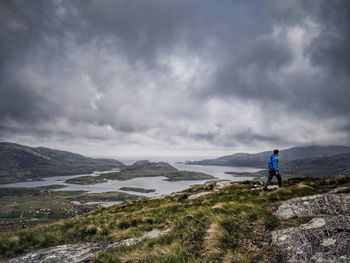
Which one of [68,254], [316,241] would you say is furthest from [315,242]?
[68,254]

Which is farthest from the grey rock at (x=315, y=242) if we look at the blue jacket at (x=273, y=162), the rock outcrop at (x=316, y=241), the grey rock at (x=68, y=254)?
the blue jacket at (x=273, y=162)

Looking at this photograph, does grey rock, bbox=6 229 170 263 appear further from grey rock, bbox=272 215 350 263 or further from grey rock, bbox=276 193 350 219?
grey rock, bbox=272 215 350 263

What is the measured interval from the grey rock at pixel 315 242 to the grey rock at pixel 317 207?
152 cm

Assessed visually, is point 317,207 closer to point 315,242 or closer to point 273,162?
point 315,242

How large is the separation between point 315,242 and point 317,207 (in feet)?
11.6

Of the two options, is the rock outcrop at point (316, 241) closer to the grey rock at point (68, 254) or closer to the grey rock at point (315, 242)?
the grey rock at point (315, 242)

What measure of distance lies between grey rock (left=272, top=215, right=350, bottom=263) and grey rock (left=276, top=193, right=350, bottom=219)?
152cm

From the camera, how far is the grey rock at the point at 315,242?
618 centimetres

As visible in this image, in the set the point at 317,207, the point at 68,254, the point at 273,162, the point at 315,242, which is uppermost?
the point at 273,162

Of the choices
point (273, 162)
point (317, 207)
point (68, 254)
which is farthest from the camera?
point (273, 162)

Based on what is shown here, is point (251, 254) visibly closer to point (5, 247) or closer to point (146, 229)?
point (146, 229)

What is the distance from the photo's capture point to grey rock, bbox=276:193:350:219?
9.41 m

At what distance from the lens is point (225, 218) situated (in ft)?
30.7

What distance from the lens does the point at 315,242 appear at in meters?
6.81
